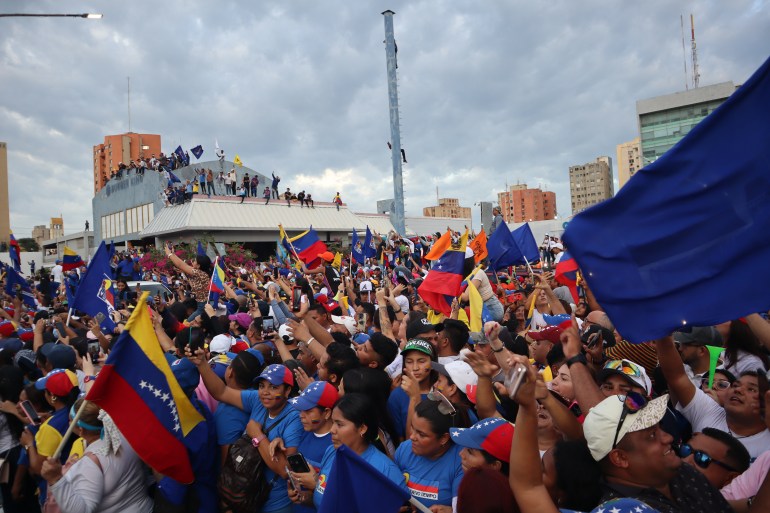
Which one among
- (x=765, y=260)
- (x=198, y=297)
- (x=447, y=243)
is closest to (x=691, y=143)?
(x=765, y=260)

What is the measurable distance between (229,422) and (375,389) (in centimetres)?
110

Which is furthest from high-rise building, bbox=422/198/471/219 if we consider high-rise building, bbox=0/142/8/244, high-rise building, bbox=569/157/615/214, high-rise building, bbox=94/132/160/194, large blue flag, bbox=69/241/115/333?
large blue flag, bbox=69/241/115/333

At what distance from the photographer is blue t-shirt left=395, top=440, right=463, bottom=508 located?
2.80 metres

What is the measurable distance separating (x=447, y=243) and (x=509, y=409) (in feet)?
14.3

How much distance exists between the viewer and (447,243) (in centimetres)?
773

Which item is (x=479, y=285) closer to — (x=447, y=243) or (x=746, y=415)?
(x=447, y=243)

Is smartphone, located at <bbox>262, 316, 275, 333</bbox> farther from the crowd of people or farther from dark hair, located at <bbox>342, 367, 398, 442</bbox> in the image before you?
dark hair, located at <bbox>342, 367, 398, 442</bbox>

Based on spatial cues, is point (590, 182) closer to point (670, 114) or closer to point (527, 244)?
point (670, 114)

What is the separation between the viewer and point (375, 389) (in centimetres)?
378

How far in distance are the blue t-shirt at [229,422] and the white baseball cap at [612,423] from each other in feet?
8.42

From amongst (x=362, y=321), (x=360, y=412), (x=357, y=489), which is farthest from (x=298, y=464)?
(x=362, y=321)

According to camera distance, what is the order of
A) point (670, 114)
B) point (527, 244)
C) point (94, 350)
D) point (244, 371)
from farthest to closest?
point (670, 114), point (527, 244), point (94, 350), point (244, 371)

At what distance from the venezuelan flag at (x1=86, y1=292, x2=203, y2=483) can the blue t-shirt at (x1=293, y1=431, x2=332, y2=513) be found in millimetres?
719

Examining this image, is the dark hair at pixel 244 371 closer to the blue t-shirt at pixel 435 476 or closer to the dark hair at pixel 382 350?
the dark hair at pixel 382 350
